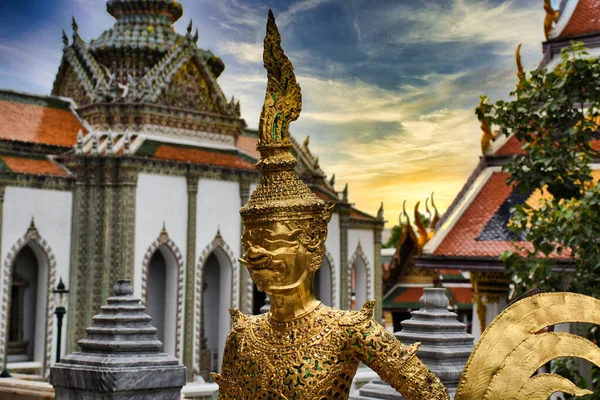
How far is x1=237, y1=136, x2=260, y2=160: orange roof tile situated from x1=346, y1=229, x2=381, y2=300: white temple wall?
10.6 feet

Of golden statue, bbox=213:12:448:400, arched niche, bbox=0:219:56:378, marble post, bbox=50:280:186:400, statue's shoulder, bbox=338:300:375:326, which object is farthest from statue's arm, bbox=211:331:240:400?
arched niche, bbox=0:219:56:378

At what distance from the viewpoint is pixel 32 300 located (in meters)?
18.7

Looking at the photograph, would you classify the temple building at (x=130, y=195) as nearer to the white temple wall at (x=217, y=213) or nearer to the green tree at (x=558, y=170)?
the white temple wall at (x=217, y=213)

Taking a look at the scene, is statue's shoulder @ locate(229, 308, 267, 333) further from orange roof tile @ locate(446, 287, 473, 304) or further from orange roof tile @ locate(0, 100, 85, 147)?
orange roof tile @ locate(446, 287, 473, 304)

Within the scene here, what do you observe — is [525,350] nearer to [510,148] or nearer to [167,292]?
[510,148]

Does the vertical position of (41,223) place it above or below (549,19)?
below

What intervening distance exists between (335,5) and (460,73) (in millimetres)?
2122

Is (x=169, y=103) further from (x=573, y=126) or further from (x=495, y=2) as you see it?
(x=573, y=126)

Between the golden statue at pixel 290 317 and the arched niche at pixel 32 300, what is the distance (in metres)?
15.0

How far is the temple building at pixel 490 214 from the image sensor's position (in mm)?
10438

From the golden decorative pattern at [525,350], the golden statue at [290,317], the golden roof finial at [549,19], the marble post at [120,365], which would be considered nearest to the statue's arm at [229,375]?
the golden statue at [290,317]

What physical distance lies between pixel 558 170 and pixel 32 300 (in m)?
13.6

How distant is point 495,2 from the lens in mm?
12914

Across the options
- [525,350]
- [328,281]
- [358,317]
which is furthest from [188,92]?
[525,350]
